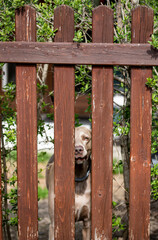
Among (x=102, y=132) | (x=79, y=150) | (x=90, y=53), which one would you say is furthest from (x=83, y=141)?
(x=90, y=53)

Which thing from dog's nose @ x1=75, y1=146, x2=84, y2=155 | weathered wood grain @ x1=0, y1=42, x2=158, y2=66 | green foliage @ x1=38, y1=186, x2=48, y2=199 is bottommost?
green foliage @ x1=38, y1=186, x2=48, y2=199

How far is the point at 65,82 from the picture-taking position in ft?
7.82

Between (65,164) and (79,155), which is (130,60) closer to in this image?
(65,164)

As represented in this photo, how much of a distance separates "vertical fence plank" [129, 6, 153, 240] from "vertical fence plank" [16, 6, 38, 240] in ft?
1.93

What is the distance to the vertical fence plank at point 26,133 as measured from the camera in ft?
7.72

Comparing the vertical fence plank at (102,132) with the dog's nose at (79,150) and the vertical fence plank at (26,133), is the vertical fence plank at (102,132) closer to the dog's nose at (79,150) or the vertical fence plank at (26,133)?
the vertical fence plank at (26,133)

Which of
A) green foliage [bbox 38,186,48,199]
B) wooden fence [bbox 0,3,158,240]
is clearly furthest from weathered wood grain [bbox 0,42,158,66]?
green foliage [bbox 38,186,48,199]

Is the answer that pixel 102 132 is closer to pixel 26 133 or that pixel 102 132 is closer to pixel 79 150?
pixel 26 133

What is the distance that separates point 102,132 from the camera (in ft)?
7.88

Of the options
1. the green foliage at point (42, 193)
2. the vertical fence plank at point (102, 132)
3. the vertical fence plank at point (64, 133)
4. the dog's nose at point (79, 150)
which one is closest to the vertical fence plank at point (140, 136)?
the vertical fence plank at point (102, 132)

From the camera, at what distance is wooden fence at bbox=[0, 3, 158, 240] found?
2.31m

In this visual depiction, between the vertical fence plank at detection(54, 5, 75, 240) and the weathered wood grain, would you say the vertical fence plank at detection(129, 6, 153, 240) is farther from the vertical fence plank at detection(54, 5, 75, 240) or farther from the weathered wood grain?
the vertical fence plank at detection(54, 5, 75, 240)

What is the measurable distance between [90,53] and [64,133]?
1.62 ft

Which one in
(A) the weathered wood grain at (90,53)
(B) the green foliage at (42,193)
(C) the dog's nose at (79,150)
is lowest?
(B) the green foliage at (42,193)
